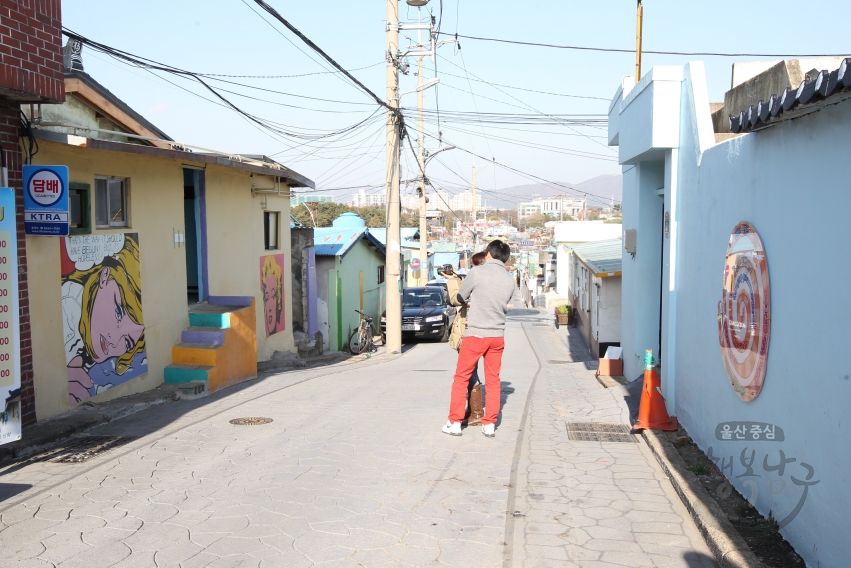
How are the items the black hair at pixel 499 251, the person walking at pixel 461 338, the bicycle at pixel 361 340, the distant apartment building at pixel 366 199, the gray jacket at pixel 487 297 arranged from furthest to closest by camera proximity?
the distant apartment building at pixel 366 199, the bicycle at pixel 361 340, the person walking at pixel 461 338, the black hair at pixel 499 251, the gray jacket at pixel 487 297

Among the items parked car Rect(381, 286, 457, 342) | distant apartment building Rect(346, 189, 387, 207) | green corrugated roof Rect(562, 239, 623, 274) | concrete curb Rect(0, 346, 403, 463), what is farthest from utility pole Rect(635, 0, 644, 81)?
distant apartment building Rect(346, 189, 387, 207)

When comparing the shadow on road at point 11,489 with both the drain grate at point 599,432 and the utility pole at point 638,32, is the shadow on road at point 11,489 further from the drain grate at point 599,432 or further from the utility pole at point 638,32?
the utility pole at point 638,32

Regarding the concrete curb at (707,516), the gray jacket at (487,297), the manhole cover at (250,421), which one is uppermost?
the gray jacket at (487,297)

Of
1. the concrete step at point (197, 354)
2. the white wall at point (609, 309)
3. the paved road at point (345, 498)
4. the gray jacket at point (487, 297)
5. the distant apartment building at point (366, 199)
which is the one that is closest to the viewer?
the paved road at point (345, 498)

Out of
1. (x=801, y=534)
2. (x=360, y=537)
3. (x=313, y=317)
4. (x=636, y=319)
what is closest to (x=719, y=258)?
(x=801, y=534)

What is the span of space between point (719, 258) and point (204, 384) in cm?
712

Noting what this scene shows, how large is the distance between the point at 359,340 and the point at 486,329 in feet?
47.8

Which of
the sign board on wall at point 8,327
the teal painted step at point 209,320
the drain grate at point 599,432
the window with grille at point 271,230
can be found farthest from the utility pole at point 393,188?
the sign board on wall at point 8,327

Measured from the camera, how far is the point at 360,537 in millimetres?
4742

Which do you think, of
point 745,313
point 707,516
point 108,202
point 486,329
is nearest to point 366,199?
point 108,202

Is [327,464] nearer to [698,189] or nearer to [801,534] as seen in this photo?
[801,534]

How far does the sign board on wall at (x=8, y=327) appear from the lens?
5.61 metres

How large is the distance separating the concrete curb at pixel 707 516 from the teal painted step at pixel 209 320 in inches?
277

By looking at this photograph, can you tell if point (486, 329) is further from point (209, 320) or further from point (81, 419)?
point (209, 320)
